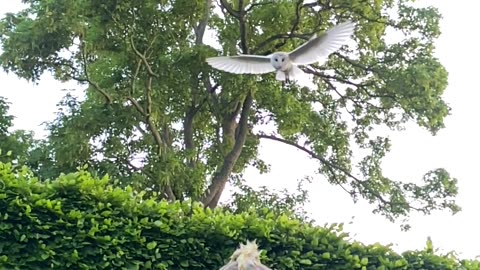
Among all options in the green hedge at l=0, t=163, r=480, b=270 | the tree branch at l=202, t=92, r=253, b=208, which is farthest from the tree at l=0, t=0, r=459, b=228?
the green hedge at l=0, t=163, r=480, b=270

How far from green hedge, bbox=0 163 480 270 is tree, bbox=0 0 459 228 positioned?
12.1 feet

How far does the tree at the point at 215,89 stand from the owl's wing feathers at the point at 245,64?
155 centimetres

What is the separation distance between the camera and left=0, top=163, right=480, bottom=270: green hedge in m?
4.18

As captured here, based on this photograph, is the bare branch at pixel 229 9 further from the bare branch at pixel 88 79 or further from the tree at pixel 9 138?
the tree at pixel 9 138

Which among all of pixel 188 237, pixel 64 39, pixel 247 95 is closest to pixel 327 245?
pixel 188 237

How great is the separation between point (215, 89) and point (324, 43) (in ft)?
11.1

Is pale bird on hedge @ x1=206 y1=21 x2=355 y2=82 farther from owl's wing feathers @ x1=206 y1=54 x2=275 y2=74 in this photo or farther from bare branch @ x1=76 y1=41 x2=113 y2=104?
bare branch @ x1=76 y1=41 x2=113 y2=104

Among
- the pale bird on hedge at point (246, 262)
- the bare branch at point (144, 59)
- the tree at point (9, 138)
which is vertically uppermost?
the bare branch at point (144, 59)

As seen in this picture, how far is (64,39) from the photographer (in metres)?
8.06

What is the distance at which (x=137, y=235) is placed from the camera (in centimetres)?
450

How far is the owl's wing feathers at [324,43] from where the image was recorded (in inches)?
273

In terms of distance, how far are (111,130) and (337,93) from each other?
14.7ft

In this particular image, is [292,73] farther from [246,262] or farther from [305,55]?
[246,262]

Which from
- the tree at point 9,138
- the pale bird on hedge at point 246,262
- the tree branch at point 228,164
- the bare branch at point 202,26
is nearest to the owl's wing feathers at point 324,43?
the tree branch at point 228,164
